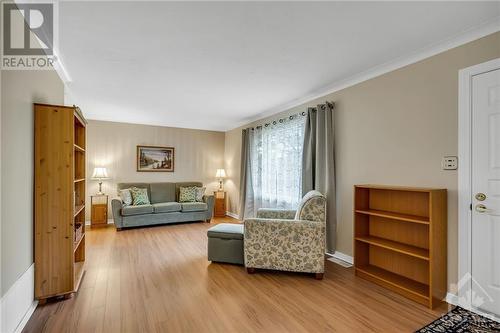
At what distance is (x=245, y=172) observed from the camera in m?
5.77

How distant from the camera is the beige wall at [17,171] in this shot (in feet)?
5.65

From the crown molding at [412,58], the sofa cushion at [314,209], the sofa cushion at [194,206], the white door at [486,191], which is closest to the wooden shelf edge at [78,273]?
the sofa cushion at [314,209]

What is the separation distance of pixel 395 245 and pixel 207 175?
519 cm

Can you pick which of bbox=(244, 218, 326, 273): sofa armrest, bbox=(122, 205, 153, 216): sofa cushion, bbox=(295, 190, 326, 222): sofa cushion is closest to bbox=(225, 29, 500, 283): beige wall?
bbox=(295, 190, 326, 222): sofa cushion

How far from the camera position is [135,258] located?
3.48m

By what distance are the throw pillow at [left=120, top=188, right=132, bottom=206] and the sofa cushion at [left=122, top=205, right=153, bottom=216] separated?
0.22m

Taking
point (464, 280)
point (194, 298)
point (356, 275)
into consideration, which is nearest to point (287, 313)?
point (194, 298)

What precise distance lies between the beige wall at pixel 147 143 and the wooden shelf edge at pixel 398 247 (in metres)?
4.85

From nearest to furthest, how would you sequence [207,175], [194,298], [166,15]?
[166,15] < [194,298] < [207,175]

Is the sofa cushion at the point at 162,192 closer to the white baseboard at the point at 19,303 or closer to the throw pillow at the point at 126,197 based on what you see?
the throw pillow at the point at 126,197

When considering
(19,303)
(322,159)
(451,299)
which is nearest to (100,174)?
(19,303)

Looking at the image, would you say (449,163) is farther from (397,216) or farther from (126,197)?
(126,197)

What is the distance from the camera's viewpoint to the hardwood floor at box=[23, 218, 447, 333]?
77.7 inches

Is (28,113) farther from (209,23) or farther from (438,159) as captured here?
(438,159)
